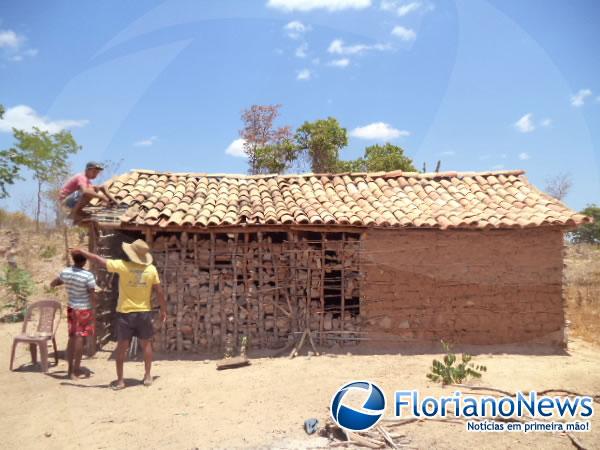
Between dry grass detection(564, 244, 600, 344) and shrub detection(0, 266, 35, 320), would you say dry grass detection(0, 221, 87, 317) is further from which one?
dry grass detection(564, 244, 600, 344)

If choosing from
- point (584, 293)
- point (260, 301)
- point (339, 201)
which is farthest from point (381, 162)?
point (260, 301)

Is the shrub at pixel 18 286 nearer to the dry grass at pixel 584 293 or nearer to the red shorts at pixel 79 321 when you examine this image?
the red shorts at pixel 79 321

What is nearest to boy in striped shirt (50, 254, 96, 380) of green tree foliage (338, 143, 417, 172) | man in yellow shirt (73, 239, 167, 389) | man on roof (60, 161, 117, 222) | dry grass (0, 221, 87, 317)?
man in yellow shirt (73, 239, 167, 389)

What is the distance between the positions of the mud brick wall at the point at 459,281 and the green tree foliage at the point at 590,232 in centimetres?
1760

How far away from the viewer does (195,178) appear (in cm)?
918

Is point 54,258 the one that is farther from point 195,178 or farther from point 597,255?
point 597,255

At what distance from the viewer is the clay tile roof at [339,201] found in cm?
714

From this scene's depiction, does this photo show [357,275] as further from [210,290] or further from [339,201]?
[210,290]

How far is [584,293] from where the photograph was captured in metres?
12.2

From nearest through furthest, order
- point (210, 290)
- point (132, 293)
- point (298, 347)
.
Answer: point (132, 293) < point (298, 347) < point (210, 290)

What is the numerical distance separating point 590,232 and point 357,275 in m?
21.1

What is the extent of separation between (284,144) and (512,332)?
41.7 feet

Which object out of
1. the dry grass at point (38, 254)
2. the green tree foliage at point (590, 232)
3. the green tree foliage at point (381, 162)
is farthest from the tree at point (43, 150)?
the green tree foliage at point (590, 232)

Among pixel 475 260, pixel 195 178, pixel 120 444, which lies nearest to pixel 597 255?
pixel 475 260
